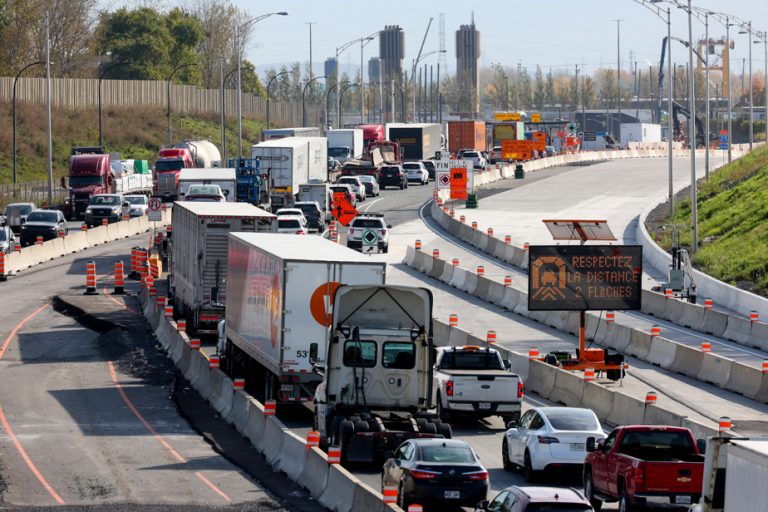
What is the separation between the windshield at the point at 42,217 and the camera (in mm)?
70438

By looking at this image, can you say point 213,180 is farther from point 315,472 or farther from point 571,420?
point 571,420

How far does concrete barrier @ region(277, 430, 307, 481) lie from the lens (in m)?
25.5

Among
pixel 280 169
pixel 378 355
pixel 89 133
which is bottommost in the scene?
pixel 378 355

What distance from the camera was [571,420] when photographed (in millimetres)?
24750

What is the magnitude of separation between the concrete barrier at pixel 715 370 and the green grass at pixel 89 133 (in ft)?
279

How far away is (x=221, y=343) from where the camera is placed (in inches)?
1471

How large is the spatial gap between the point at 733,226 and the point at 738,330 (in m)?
28.0

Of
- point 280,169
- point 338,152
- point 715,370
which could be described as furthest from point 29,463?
point 338,152

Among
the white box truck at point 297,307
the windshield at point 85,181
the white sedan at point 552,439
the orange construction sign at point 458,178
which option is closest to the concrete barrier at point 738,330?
the white box truck at point 297,307

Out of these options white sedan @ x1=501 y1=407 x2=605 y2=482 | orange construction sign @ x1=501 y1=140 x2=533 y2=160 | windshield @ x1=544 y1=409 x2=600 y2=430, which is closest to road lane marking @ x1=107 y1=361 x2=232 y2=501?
white sedan @ x1=501 y1=407 x2=605 y2=482

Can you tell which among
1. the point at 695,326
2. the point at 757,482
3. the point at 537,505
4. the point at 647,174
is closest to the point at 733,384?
the point at 695,326

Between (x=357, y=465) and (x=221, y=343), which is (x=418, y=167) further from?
(x=357, y=465)

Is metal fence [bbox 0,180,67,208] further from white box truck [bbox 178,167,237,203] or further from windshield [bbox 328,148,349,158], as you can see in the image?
white box truck [bbox 178,167,237,203]

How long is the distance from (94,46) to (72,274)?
118282mm
